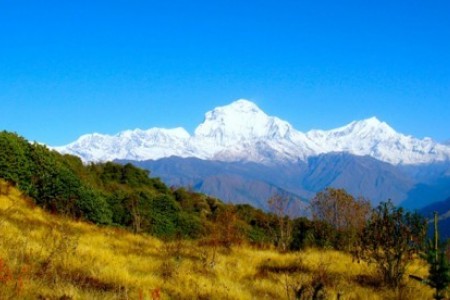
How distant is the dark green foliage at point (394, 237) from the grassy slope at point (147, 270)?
508 mm

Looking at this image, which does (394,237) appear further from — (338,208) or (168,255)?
(338,208)

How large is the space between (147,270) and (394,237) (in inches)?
261

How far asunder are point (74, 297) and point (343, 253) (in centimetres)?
1189

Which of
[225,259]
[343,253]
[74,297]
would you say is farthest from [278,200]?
[74,297]

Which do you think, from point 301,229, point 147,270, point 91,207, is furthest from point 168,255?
point 301,229

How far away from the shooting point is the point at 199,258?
49.1 ft

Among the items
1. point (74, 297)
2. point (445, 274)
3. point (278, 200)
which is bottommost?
point (74, 297)

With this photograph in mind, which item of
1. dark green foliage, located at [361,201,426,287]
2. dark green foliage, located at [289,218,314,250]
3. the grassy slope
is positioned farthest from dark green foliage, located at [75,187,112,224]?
dark green foliage, located at [289,218,314,250]

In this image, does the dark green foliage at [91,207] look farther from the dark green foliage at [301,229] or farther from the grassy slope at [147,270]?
the dark green foliage at [301,229]

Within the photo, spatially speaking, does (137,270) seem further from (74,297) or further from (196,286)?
(74,297)

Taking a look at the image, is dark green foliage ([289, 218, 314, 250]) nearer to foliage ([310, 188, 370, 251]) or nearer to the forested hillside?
foliage ([310, 188, 370, 251])

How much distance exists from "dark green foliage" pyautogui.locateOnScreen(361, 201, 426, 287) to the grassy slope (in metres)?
0.51

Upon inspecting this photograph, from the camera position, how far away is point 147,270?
12.6 m

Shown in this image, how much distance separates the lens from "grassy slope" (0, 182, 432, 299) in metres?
9.74
